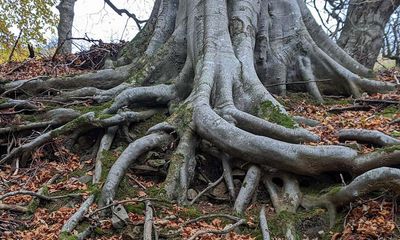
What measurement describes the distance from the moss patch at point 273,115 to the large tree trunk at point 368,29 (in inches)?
190

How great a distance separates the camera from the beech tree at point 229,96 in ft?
12.3

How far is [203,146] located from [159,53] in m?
2.41

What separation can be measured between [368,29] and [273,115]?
17.5ft

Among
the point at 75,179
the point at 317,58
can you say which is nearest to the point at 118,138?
the point at 75,179

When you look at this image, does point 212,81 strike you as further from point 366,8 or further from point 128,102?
point 366,8

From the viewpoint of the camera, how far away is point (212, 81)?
5.11 metres

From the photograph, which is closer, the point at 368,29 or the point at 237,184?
the point at 237,184

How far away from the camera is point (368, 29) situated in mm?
8742

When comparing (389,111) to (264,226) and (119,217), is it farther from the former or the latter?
(119,217)

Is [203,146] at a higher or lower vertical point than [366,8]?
lower

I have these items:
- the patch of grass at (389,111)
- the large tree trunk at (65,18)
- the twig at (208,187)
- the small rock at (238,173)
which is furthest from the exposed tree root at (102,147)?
the large tree trunk at (65,18)

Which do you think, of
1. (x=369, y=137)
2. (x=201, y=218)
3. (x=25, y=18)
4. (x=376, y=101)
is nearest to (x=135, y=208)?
(x=201, y=218)

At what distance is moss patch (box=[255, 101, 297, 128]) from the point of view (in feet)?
14.4

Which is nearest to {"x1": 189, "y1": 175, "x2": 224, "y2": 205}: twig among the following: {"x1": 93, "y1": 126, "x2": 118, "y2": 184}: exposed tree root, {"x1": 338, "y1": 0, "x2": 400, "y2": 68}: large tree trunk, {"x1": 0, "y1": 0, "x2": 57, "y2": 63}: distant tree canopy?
{"x1": 93, "y1": 126, "x2": 118, "y2": 184}: exposed tree root
